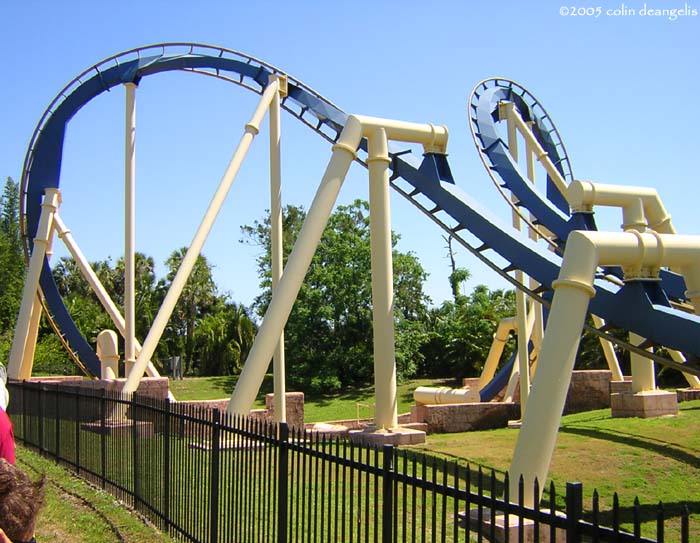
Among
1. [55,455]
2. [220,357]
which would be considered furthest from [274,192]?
[220,357]

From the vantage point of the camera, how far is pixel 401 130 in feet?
48.5

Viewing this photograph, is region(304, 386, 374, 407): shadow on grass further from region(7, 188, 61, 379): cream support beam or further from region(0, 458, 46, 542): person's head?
region(0, 458, 46, 542): person's head

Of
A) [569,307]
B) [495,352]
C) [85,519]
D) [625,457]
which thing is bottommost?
[625,457]

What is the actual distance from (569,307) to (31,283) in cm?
1729

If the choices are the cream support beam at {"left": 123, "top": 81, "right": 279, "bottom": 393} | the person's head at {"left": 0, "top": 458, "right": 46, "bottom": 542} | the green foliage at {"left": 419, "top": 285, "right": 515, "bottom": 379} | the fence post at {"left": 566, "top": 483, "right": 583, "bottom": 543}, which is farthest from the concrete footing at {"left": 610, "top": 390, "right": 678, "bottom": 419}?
the green foliage at {"left": 419, "top": 285, "right": 515, "bottom": 379}

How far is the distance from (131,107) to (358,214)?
20599 mm

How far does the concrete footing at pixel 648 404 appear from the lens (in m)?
16.9

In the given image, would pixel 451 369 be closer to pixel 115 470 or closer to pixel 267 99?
pixel 267 99

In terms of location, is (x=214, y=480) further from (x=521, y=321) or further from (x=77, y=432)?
(x=521, y=321)

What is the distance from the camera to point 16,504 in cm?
299

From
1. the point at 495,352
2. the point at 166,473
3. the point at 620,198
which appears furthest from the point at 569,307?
the point at 495,352

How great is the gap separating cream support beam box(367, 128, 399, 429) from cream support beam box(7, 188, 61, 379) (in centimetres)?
1184

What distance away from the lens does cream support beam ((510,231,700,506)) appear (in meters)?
8.27

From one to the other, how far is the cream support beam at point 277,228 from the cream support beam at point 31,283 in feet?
28.5
